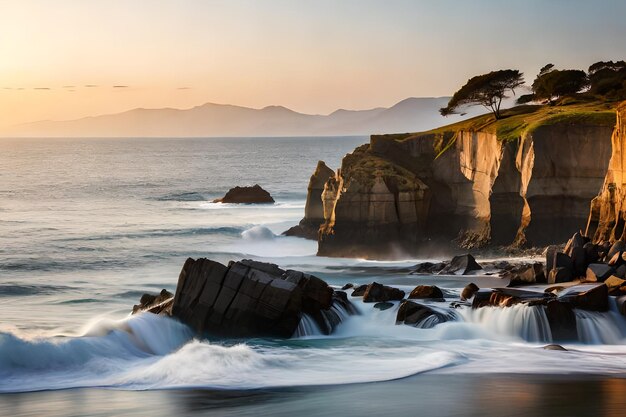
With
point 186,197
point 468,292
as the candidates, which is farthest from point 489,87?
point 186,197

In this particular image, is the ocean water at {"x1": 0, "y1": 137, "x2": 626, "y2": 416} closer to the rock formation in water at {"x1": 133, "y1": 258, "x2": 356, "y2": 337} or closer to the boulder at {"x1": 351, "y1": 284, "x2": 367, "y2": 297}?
the rock formation in water at {"x1": 133, "y1": 258, "x2": 356, "y2": 337}

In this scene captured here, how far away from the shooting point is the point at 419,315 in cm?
3884

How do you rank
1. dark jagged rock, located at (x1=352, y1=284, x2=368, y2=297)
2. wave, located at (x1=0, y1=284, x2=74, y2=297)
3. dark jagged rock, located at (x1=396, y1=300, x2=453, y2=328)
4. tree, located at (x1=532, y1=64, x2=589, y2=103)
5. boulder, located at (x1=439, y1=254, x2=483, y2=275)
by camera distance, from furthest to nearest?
tree, located at (x1=532, y1=64, x2=589, y2=103) < boulder, located at (x1=439, y1=254, x2=483, y2=275) < wave, located at (x1=0, y1=284, x2=74, y2=297) < dark jagged rock, located at (x1=352, y1=284, x2=368, y2=297) < dark jagged rock, located at (x1=396, y1=300, x2=453, y2=328)

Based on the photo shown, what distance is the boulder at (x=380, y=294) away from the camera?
41469mm

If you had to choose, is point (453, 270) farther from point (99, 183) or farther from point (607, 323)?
point (99, 183)

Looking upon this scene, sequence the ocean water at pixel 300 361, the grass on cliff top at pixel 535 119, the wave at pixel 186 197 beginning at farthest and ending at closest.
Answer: the wave at pixel 186 197, the grass on cliff top at pixel 535 119, the ocean water at pixel 300 361

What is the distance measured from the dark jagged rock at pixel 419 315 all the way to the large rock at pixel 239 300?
319cm

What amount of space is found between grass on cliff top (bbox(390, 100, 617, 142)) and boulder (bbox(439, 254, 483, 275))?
537 inches

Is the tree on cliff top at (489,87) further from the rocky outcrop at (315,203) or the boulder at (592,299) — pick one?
the boulder at (592,299)

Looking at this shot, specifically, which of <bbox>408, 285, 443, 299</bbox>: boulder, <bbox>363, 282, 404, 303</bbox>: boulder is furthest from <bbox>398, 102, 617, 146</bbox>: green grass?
<bbox>363, 282, 404, 303</bbox>: boulder

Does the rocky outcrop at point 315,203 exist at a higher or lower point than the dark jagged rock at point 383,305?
higher

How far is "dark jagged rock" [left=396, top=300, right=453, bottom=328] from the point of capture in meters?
38.4

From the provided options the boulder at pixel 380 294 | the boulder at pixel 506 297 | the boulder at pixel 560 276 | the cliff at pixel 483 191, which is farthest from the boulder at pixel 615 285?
the cliff at pixel 483 191

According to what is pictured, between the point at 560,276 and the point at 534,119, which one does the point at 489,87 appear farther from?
the point at 560,276
